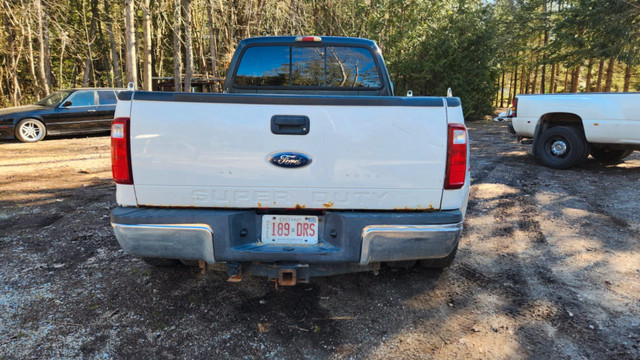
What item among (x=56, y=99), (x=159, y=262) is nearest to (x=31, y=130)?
(x=56, y=99)

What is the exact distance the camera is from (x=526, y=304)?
3041 mm

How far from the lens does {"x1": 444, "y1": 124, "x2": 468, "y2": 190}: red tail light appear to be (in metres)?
2.48

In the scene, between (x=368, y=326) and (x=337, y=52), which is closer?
(x=368, y=326)

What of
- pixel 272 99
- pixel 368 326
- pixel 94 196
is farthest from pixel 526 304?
pixel 94 196

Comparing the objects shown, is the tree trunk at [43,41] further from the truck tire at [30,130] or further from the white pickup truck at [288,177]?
the white pickup truck at [288,177]

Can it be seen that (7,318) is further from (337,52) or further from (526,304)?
(526,304)

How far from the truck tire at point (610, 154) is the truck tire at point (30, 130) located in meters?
13.9

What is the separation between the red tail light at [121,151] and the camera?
2438mm

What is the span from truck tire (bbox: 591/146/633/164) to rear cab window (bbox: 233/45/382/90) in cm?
710

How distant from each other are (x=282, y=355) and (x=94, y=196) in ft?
15.8

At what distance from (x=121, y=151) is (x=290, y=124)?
1.05 meters

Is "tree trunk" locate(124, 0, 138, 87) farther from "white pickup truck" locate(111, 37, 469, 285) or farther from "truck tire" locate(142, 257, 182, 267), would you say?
"white pickup truck" locate(111, 37, 469, 285)

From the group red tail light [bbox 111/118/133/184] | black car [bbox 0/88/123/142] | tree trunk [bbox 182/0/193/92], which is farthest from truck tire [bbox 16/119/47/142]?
red tail light [bbox 111/118/133/184]

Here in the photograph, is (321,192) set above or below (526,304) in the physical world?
above
